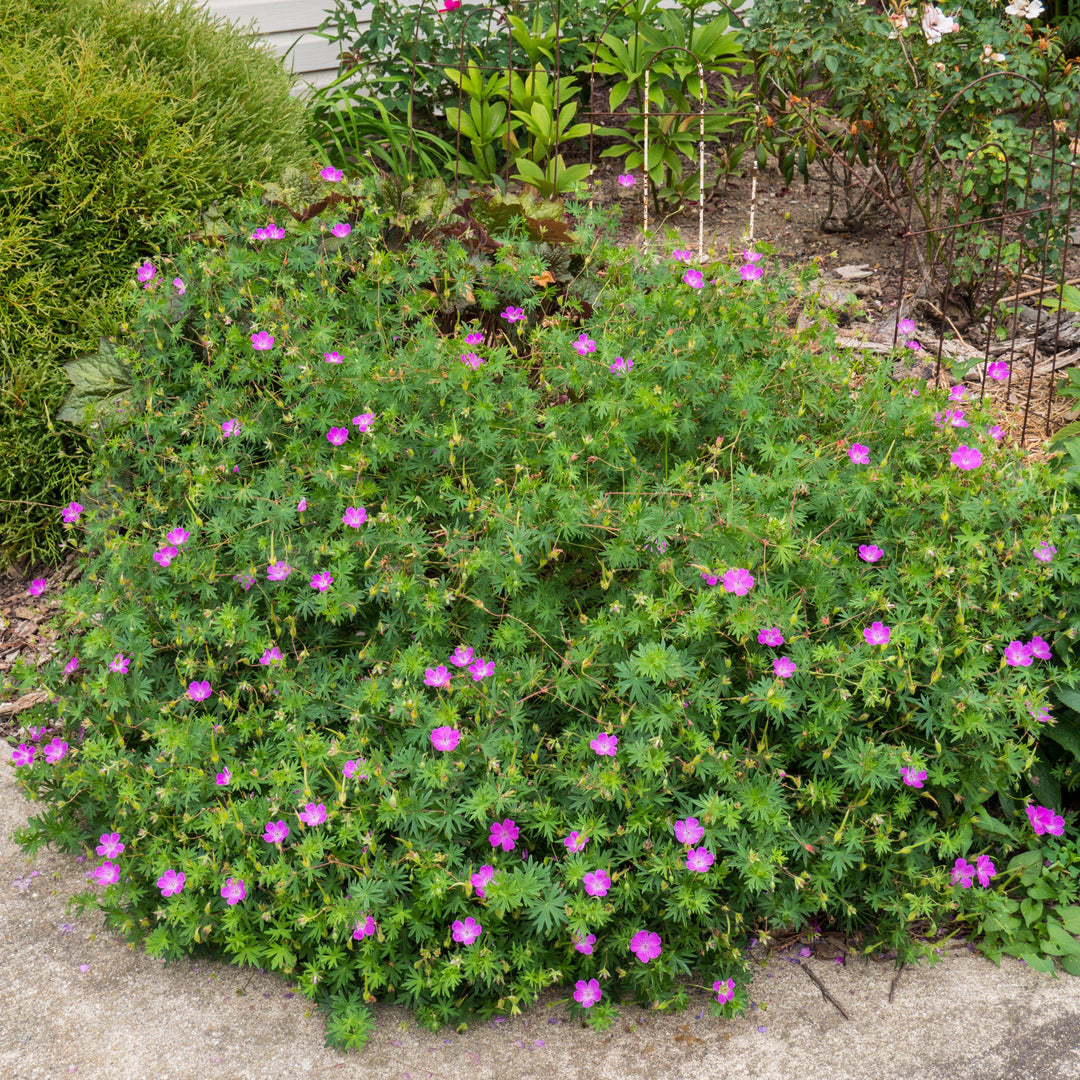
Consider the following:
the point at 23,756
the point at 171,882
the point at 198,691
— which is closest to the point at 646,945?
the point at 171,882

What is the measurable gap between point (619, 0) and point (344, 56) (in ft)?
4.85

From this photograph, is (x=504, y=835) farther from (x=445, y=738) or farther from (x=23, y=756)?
(x=23, y=756)

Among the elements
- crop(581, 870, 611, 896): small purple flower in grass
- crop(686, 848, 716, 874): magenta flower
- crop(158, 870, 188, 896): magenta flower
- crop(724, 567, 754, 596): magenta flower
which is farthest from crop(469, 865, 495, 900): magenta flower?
crop(724, 567, 754, 596): magenta flower

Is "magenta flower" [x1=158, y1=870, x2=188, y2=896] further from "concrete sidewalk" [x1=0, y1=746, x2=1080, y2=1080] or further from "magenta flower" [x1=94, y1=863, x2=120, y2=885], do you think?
"concrete sidewalk" [x1=0, y1=746, x2=1080, y2=1080]

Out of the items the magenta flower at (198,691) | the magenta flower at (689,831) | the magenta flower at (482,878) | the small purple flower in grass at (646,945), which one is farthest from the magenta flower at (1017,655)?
the magenta flower at (198,691)

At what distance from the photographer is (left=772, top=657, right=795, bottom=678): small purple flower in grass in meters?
2.01

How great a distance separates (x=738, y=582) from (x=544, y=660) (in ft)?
1.64

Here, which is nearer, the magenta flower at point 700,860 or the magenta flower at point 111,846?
the magenta flower at point 700,860

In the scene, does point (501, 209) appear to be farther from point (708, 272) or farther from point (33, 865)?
point (33, 865)

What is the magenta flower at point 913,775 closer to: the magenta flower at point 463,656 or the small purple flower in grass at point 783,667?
the small purple flower in grass at point 783,667

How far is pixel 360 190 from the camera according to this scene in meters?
3.34

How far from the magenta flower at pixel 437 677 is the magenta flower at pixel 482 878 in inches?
15.6

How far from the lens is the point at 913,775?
1.97m

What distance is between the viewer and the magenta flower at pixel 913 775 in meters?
1.96
